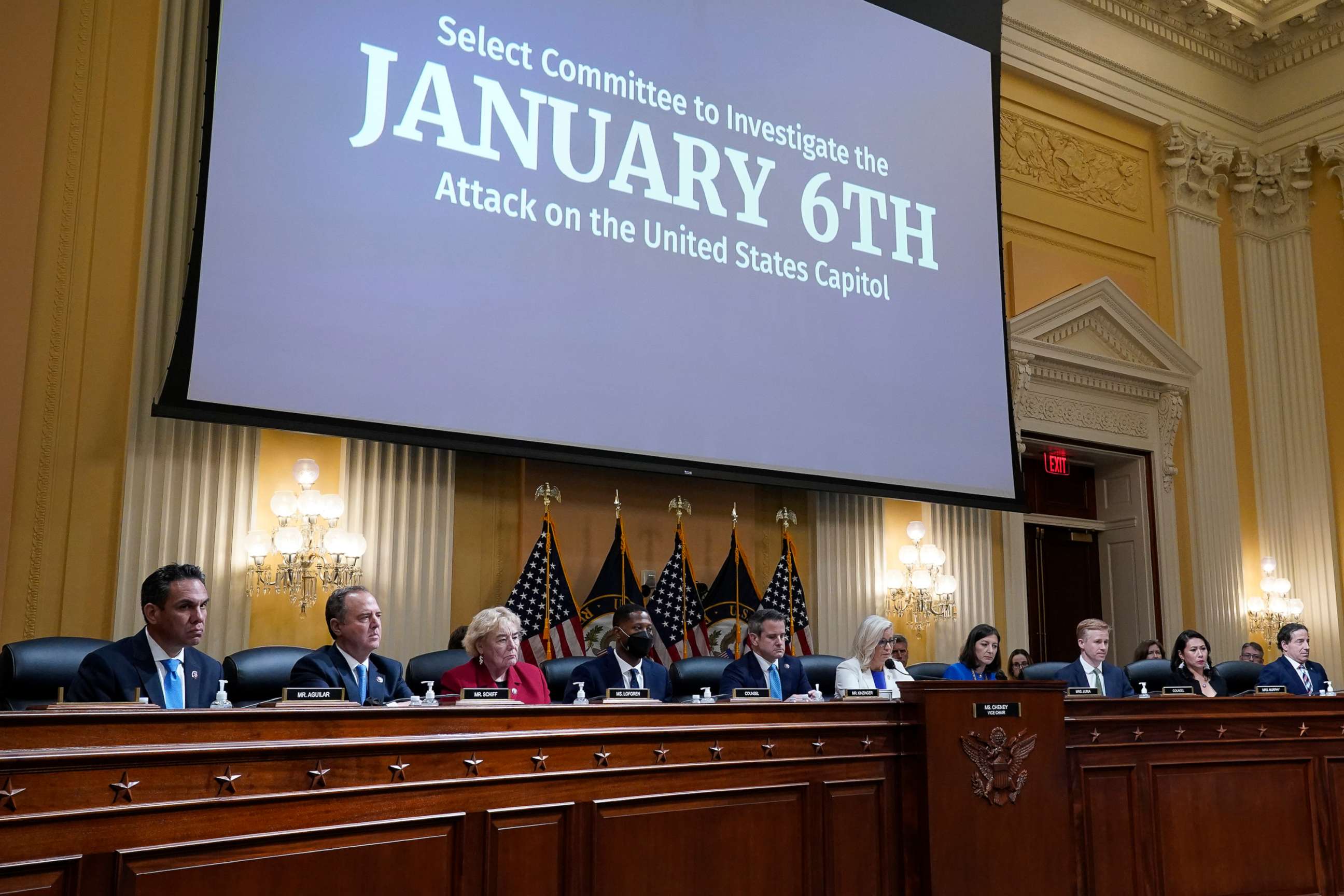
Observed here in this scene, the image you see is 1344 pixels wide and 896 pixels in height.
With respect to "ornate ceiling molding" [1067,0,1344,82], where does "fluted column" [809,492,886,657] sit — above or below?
below

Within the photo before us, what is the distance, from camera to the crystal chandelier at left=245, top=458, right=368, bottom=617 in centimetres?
605

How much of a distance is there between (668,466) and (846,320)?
1.69 metres

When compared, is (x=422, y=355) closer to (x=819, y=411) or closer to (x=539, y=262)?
(x=539, y=262)

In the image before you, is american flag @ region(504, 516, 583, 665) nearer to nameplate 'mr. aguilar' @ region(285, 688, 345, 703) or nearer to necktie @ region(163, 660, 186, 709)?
necktie @ region(163, 660, 186, 709)

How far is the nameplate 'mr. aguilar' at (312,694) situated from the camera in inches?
121

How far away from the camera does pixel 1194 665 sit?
6.67 metres

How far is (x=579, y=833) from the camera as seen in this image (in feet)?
11.1

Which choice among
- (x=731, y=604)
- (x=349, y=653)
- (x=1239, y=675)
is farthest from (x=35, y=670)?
(x=1239, y=675)

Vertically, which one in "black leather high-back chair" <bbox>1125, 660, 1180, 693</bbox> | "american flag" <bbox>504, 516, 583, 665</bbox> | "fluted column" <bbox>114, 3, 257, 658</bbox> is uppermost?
"fluted column" <bbox>114, 3, 257, 658</bbox>

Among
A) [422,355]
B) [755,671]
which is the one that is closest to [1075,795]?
[755,671]

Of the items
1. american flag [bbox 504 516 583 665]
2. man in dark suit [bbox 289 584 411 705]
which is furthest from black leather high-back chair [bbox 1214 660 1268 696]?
man in dark suit [bbox 289 584 411 705]

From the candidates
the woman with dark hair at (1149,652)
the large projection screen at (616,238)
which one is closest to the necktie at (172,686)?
the large projection screen at (616,238)

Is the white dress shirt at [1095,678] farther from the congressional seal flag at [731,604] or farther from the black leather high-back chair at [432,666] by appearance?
the black leather high-back chair at [432,666]

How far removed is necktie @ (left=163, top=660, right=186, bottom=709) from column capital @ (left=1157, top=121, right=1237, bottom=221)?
33.1 feet
